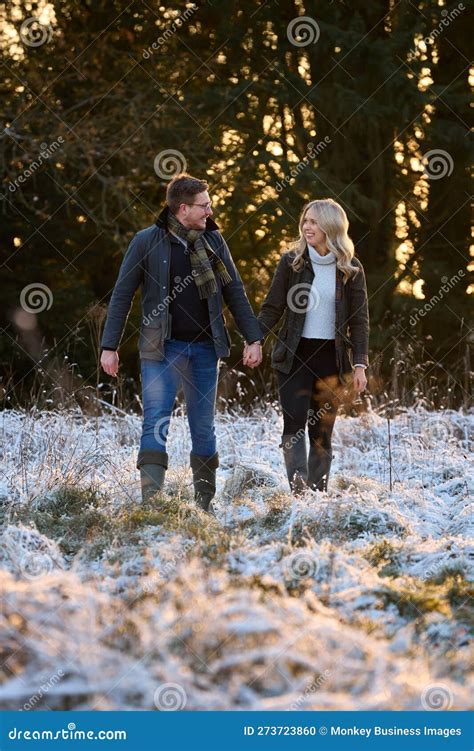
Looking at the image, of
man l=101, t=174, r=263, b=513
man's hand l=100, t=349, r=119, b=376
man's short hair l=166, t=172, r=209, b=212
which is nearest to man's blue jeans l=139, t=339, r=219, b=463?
man l=101, t=174, r=263, b=513

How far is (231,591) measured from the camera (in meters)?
3.26

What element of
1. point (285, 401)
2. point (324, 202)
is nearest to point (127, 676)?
point (285, 401)

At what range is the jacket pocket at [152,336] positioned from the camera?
5180mm

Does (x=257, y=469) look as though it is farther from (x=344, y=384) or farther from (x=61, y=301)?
(x=61, y=301)

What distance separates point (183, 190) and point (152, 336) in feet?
2.78

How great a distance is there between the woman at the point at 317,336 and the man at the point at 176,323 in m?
0.28

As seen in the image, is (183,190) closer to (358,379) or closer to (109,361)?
(109,361)

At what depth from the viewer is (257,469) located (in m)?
6.30

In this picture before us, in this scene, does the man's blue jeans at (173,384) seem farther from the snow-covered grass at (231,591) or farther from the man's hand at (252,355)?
the snow-covered grass at (231,591)

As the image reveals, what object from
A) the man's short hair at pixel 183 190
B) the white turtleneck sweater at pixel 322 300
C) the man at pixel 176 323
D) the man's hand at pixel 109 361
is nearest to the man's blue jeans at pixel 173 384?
the man at pixel 176 323

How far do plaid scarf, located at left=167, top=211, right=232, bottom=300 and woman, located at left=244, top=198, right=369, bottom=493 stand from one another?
16.7 inches

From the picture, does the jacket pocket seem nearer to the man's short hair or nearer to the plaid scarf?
the plaid scarf

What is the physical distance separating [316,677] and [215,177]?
10.8m

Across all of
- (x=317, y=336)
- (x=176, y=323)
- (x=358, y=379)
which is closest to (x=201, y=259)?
(x=176, y=323)
